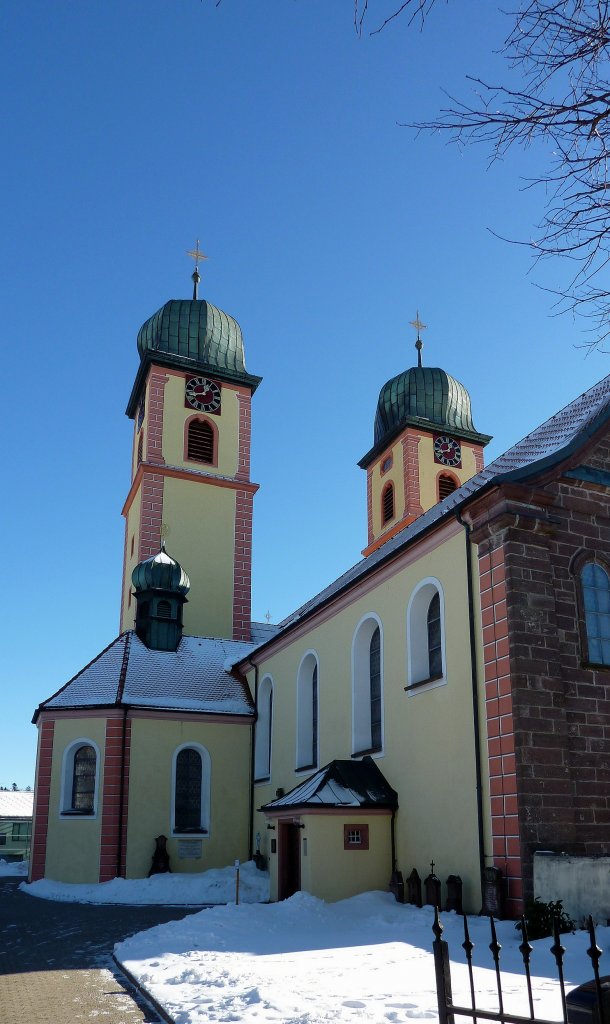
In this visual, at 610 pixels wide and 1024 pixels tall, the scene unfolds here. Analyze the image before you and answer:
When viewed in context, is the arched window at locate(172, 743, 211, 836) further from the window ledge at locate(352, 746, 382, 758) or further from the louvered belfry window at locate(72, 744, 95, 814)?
the window ledge at locate(352, 746, 382, 758)

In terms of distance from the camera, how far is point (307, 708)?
2214 cm

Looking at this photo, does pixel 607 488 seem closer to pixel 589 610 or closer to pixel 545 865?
pixel 589 610

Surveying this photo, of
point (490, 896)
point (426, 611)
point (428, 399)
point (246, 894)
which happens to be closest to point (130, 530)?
point (428, 399)

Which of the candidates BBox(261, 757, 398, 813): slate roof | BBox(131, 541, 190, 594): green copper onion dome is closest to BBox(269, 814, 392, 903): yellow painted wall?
BBox(261, 757, 398, 813): slate roof

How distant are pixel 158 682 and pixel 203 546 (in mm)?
6611

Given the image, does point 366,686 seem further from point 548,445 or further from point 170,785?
point 170,785

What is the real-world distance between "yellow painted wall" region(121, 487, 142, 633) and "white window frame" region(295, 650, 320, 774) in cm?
847

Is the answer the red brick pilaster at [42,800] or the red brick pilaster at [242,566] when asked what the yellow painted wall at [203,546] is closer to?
the red brick pilaster at [242,566]

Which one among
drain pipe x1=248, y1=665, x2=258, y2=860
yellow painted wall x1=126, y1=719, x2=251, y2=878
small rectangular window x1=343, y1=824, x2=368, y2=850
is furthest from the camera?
drain pipe x1=248, y1=665, x2=258, y2=860

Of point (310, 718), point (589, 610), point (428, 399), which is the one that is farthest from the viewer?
point (428, 399)

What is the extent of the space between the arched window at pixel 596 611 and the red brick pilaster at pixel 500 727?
5.01 ft

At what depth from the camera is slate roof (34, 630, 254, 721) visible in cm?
2383

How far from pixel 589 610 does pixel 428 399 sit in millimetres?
22645

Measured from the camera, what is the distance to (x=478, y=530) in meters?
14.7
